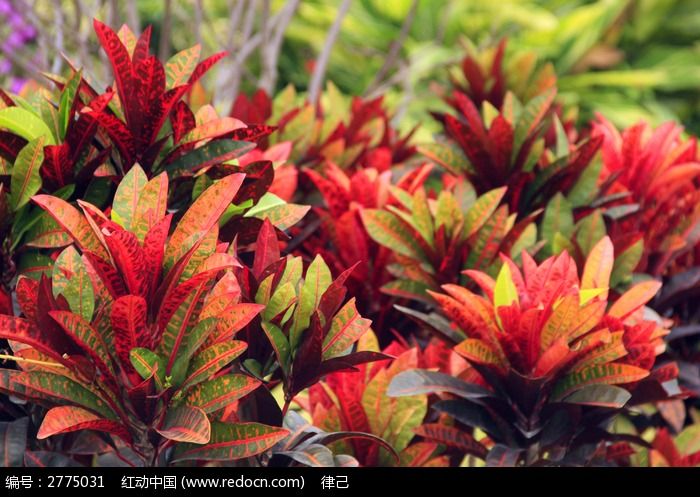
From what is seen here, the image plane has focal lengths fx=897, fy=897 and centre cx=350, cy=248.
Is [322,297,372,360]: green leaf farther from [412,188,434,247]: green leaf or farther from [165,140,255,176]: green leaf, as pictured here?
[412,188,434,247]: green leaf

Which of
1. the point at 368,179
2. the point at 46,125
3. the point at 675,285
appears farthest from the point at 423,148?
the point at 46,125

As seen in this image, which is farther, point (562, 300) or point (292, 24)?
point (292, 24)

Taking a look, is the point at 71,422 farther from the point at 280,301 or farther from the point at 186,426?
the point at 280,301

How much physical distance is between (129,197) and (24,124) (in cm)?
29

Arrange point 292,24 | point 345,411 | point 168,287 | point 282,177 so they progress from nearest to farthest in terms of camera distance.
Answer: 1. point 168,287
2. point 345,411
3. point 282,177
4. point 292,24

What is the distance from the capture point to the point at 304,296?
1463 millimetres

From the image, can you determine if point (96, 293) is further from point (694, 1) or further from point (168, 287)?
point (694, 1)

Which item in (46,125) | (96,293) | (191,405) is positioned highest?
(46,125)

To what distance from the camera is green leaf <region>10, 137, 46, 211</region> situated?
1526 mm

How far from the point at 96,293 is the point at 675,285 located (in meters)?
1.50

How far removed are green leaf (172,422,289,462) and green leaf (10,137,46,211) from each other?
20.5 inches
